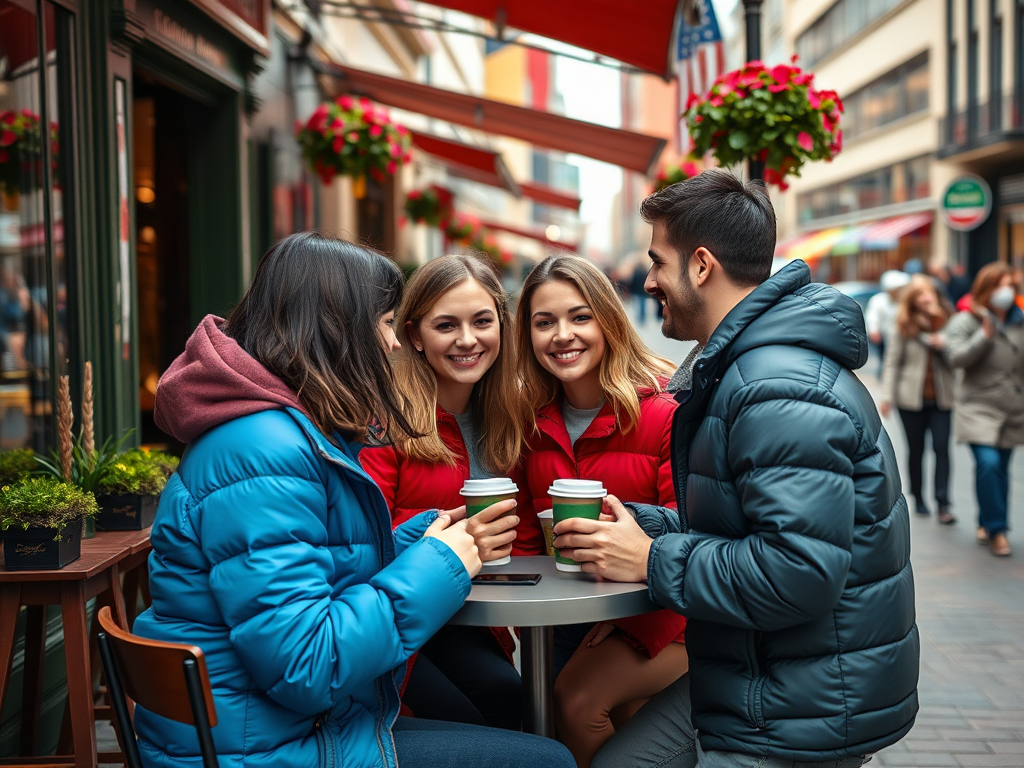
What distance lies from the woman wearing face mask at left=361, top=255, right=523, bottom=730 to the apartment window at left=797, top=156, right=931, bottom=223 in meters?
30.0

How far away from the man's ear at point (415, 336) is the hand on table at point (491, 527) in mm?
1049

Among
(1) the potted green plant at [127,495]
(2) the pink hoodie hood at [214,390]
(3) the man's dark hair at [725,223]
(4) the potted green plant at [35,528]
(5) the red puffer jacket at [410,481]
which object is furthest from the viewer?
(1) the potted green plant at [127,495]

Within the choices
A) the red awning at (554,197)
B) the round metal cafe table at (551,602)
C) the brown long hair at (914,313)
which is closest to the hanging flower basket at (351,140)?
the brown long hair at (914,313)

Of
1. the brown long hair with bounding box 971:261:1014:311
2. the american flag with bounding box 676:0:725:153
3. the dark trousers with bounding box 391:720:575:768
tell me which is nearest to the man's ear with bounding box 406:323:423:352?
the dark trousers with bounding box 391:720:575:768

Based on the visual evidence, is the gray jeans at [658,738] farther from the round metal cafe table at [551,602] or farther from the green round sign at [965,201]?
the green round sign at [965,201]

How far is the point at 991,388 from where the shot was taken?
23.1 ft

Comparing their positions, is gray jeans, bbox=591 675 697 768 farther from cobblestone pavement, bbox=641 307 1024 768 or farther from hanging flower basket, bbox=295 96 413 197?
hanging flower basket, bbox=295 96 413 197

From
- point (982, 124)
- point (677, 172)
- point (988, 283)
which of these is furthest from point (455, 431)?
point (982, 124)

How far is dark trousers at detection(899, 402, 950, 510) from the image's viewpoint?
7.82 m

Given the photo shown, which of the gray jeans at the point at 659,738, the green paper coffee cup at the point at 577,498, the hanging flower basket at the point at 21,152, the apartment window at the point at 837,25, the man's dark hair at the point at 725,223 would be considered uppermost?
the apartment window at the point at 837,25

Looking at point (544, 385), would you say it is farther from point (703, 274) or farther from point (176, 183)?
point (176, 183)

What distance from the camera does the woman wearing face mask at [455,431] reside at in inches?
124

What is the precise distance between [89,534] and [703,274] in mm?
2221

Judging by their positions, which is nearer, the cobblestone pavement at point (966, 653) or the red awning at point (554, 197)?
the cobblestone pavement at point (966, 653)
